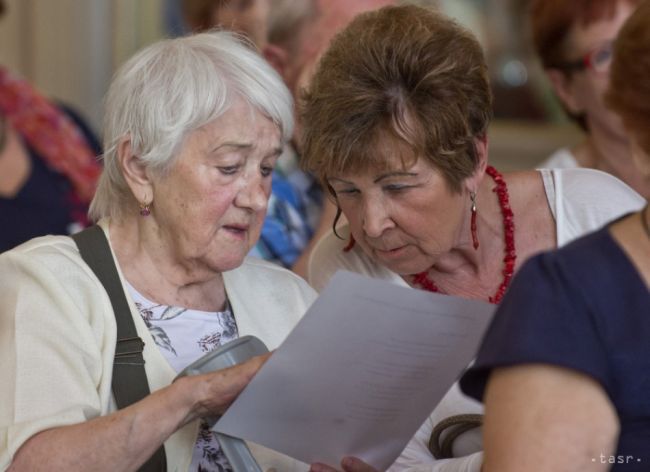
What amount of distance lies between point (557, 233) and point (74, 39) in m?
3.26

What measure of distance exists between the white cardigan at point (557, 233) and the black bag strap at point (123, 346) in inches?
21.4

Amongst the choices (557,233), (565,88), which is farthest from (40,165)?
(557,233)

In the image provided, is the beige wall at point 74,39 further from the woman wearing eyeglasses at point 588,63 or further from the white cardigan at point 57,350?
the white cardigan at point 57,350

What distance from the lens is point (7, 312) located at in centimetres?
209

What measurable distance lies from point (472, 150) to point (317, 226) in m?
0.95

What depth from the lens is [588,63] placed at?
11.1 feet

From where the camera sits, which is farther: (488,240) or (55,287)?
(488,240)

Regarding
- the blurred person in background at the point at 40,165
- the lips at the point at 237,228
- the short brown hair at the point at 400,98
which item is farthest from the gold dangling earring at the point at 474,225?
the blurred person in background at the point at 40,165

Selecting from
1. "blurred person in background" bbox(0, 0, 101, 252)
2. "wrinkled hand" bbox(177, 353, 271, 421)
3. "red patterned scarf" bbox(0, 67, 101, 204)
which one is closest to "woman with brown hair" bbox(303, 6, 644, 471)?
"wrinkled hand" bbox(177, 353, 271, 421)

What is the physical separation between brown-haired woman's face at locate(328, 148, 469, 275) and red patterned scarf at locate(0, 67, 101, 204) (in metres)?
1.86

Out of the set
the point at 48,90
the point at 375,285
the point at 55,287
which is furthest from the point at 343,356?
the point at 48,90

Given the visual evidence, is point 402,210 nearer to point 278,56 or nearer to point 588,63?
point 278,56

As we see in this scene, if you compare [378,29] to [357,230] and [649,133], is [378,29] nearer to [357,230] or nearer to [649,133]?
[357,230]

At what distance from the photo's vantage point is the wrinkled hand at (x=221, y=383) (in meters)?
1.94
